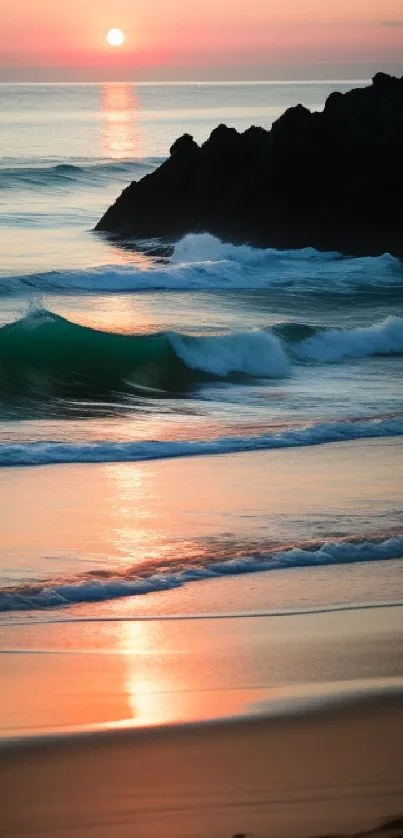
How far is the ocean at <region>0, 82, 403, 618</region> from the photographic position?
8.67 metres

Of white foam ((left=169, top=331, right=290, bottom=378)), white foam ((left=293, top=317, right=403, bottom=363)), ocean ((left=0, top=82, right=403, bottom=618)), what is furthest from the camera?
white foam ((left=293, top=317, right=403, bottom=363))

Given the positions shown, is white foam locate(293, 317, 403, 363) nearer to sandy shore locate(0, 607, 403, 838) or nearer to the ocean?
the ocean

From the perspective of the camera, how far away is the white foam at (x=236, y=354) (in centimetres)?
1823

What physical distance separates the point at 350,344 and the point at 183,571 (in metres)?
11.8

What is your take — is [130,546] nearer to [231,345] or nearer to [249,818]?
[249,818]

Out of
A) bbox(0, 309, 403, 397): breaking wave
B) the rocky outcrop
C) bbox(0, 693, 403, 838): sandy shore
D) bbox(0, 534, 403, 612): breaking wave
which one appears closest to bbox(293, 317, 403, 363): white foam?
bbox(0, 309, 403, 397): breaking wave

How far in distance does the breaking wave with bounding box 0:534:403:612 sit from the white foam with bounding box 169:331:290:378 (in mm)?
9022

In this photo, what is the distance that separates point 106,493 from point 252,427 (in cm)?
332

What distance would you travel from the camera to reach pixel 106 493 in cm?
1076

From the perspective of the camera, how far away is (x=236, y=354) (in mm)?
18891

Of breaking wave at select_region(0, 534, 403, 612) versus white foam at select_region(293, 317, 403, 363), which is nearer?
breaking wave at select_region(0, 534, 403, 612)

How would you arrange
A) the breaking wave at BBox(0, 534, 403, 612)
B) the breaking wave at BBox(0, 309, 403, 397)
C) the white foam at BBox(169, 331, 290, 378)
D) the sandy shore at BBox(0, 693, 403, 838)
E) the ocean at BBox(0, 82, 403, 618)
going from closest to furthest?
the sandy shore at BBox(0, 693, 403, 838), the breaking wave at BBox(0, 534, 403, 612), the ocean at BBox(0, 82, 403, 618), the breaking wave at BBox(0, 309, 403, 397), the white foam at BBox(169, 331, 290, 378)

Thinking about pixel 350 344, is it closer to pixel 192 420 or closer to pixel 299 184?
pixel 192 420

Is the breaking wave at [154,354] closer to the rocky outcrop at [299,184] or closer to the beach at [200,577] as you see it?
the beach at [200,577]
